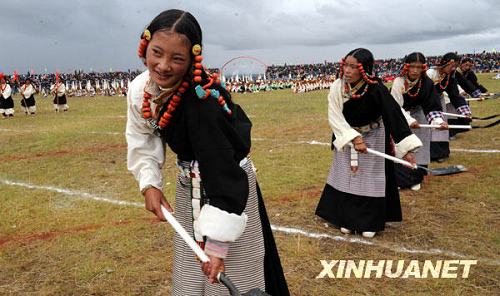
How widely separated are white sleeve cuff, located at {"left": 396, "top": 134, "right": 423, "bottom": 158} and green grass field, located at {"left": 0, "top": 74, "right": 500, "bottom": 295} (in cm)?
102

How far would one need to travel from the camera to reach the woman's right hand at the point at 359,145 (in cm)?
436

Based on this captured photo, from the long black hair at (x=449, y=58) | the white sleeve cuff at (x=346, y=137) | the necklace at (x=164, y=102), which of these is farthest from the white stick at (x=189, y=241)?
the long black hair at (x=449, y=58)

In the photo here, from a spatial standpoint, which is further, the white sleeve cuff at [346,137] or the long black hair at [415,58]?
the long black hair at [415,58]

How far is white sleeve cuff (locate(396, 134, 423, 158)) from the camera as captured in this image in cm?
415

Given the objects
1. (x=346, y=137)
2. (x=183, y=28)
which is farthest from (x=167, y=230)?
(x=183, y=28)

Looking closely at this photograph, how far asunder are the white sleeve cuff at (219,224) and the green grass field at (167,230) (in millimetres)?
1860

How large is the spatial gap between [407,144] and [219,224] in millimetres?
2911

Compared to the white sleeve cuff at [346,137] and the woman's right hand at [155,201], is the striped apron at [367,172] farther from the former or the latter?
the woman's right hand at [155,201]

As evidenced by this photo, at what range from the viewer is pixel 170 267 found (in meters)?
3.98

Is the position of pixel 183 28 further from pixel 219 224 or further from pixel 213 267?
pixel 213 267

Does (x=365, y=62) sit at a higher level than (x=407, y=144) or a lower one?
higher

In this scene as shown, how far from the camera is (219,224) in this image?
1925 millimetres

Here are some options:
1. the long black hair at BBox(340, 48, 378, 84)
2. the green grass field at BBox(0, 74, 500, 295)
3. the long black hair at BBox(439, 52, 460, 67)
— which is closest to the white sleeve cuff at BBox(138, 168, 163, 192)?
the green grass field at BBox(0, 74, 500, 295)

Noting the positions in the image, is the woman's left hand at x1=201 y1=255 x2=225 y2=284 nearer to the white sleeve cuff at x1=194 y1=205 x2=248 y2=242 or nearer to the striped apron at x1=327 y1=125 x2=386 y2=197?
the white sleeve cuff at x1=194 y1=205 x2=248 y2=242
